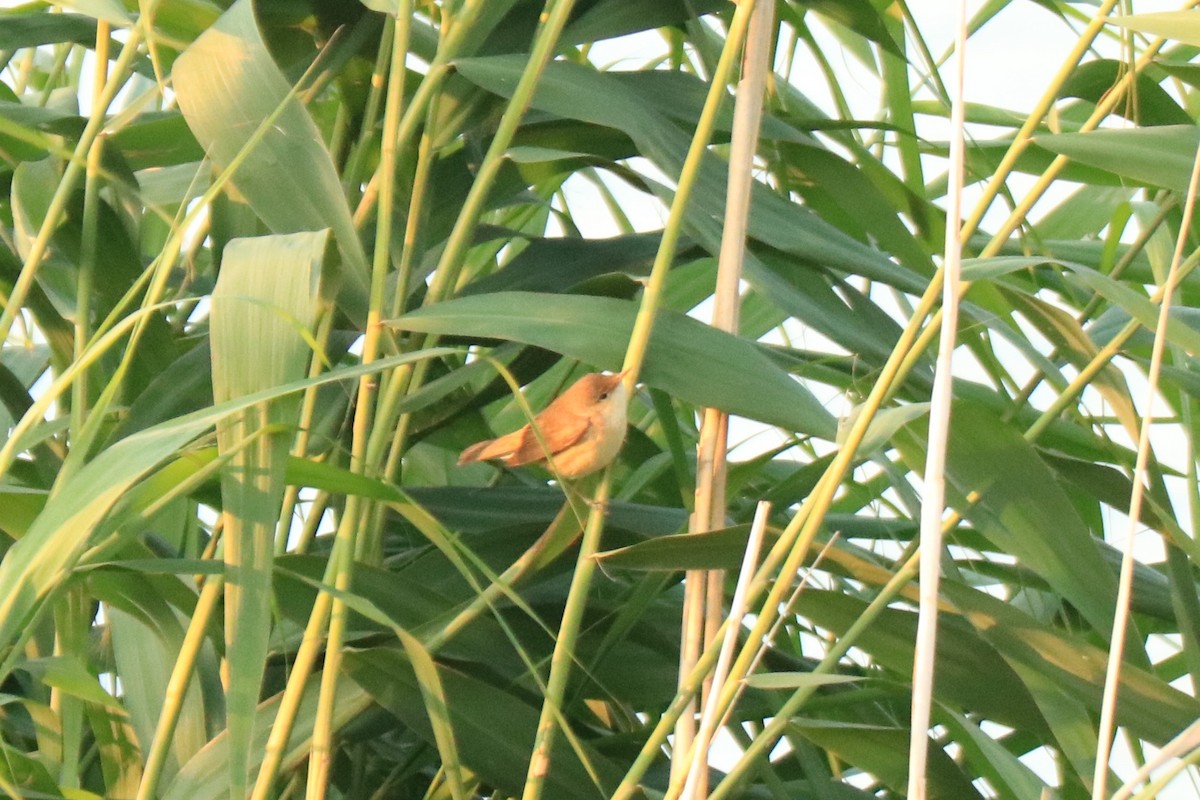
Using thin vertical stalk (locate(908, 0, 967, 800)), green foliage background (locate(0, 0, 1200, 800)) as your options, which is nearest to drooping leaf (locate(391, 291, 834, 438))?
green foliage background (locate(0, 0, 1200, 800))

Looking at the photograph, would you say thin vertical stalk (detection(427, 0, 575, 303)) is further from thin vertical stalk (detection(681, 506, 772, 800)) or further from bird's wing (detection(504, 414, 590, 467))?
thin vertical stalk (detection(681, 506, 772, 800))

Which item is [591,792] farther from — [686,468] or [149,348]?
[149,348]

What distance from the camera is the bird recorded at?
82cm

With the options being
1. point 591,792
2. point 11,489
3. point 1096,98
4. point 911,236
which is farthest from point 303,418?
point 1096,98

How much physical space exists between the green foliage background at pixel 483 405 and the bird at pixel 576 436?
35 mm

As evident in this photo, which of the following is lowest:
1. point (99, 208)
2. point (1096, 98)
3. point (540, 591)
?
point (540, 591)

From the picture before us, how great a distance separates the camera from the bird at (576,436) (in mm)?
820

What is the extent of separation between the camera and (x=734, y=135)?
2.43 ft

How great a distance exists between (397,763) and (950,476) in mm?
537

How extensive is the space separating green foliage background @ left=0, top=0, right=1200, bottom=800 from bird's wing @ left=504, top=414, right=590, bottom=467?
0.13 ft

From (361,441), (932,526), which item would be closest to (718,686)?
(932,526)

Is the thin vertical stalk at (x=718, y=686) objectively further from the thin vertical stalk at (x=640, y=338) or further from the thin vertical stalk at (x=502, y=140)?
the thin vertical stalk at (x=502, y=140)

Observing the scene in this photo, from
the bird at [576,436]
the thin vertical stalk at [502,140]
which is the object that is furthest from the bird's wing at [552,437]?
the thin vertical stalk at [502,140]

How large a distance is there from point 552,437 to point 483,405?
56mm
